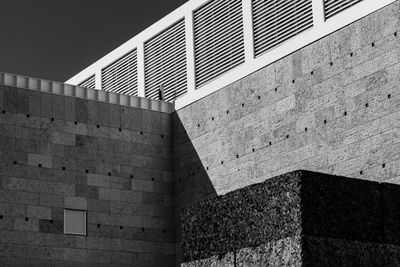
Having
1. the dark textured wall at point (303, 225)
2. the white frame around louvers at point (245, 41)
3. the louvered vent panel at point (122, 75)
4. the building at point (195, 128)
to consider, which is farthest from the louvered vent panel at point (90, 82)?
the dark textured wall at point (303, 225)

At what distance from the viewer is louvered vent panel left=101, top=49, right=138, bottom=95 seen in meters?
37.8

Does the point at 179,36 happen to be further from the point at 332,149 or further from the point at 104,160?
the point at 332,149

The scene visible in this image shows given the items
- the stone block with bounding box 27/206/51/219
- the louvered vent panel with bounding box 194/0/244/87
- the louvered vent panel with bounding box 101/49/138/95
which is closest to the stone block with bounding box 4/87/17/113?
the stone block with bounding box 27/206/51/219

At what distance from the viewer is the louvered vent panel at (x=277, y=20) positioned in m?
27.6

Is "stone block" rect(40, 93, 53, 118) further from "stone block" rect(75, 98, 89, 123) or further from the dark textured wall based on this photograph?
the dark textured wall


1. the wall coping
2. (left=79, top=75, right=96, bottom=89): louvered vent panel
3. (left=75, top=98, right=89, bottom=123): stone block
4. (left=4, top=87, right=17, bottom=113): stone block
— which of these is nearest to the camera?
(left=4, top=87, right=17, bottom=113): stone block

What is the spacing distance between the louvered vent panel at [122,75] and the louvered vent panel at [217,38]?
5.37 meters

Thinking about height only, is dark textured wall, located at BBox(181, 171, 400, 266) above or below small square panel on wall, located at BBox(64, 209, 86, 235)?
below

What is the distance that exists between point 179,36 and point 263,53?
635 cm

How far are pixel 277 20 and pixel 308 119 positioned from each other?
4.25m

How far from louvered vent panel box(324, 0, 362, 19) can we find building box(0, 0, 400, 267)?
0.04 meters

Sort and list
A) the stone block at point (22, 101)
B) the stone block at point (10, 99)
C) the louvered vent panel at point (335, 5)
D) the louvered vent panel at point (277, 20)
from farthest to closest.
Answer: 1. the stone block at point (22, 101)
2. the stone block at point (10, 99)
3. the louvered vent panel at point (277, 20)
4. the louvered vent panel at point (335, 5)

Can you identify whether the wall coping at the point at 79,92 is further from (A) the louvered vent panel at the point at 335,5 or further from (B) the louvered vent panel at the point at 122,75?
(A) the louvered vent panel at the point at 335,5

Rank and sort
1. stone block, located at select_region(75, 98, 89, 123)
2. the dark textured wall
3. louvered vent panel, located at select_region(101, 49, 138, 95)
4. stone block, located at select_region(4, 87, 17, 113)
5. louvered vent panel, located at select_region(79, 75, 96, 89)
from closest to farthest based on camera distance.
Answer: the dark textured wall
stone block, located at select_region(4, 87, 17, 113)
stone block, located at select_region(75, 98, 89, 123)
louvered vent panel, located at select_region(101, 49, 138, 95)
louvered vent panel, located at select_region(79, 75, 96, 89)
